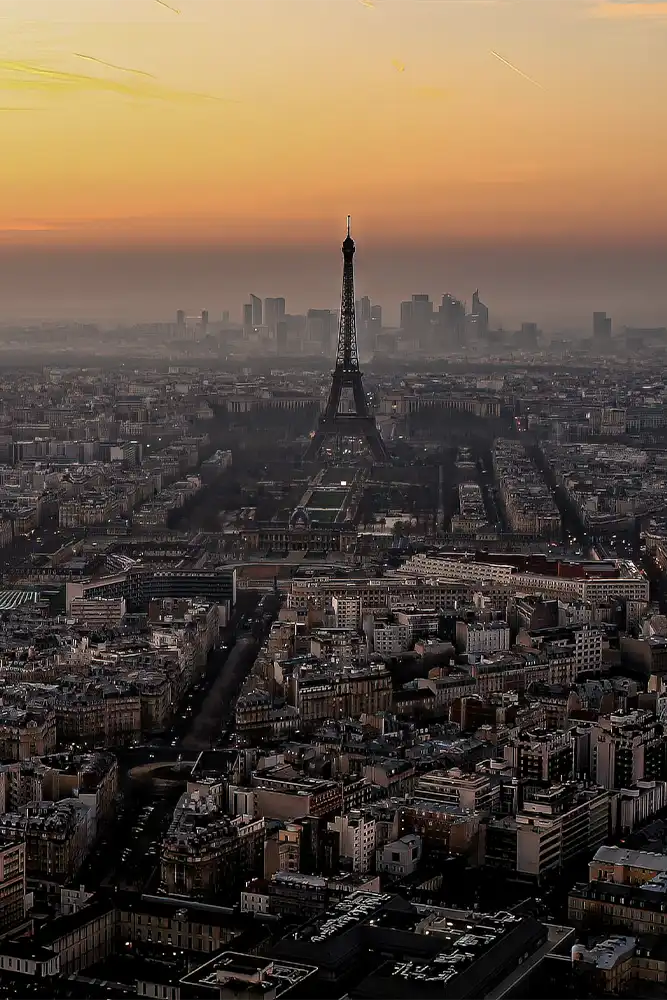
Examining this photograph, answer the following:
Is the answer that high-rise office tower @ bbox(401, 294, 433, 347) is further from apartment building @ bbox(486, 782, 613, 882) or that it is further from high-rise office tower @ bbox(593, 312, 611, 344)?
apartment building @ bbox(486, 782, 613, 882)

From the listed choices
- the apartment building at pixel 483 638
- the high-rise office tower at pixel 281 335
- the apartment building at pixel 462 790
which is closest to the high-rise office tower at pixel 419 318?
the high-rise office tower at pixel 281 335

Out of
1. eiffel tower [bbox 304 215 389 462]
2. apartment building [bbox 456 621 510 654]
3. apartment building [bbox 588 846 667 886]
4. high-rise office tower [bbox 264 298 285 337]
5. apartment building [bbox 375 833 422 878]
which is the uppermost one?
high-rise office tower [bbox 264 298 285 337]

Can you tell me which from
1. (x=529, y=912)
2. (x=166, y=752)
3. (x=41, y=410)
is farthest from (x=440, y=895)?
(x=41, y=410)

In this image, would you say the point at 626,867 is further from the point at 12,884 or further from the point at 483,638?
the point at 483,638

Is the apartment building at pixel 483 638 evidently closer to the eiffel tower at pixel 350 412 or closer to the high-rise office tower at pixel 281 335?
the eiffel tower at pixel 350 412

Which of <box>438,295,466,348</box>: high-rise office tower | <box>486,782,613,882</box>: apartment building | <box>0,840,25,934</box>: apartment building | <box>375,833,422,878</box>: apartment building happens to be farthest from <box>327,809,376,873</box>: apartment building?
<box>438,295,466,348</box>: high-rise office tower

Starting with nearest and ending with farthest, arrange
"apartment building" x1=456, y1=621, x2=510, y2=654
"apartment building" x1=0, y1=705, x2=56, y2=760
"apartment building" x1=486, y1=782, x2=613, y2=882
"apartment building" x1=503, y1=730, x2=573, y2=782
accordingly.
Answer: "apartment building" x1=486, y1=782, x2=613, y2=882, "apartment building" x1=503, y1=730, x2=573, y2=782, "apartment building" x1=0, y1=705, x2=56, y2=760, "apartment building" x1=456, y1=621, x2=510, y2=654

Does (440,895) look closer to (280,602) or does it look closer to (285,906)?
(285,906)
